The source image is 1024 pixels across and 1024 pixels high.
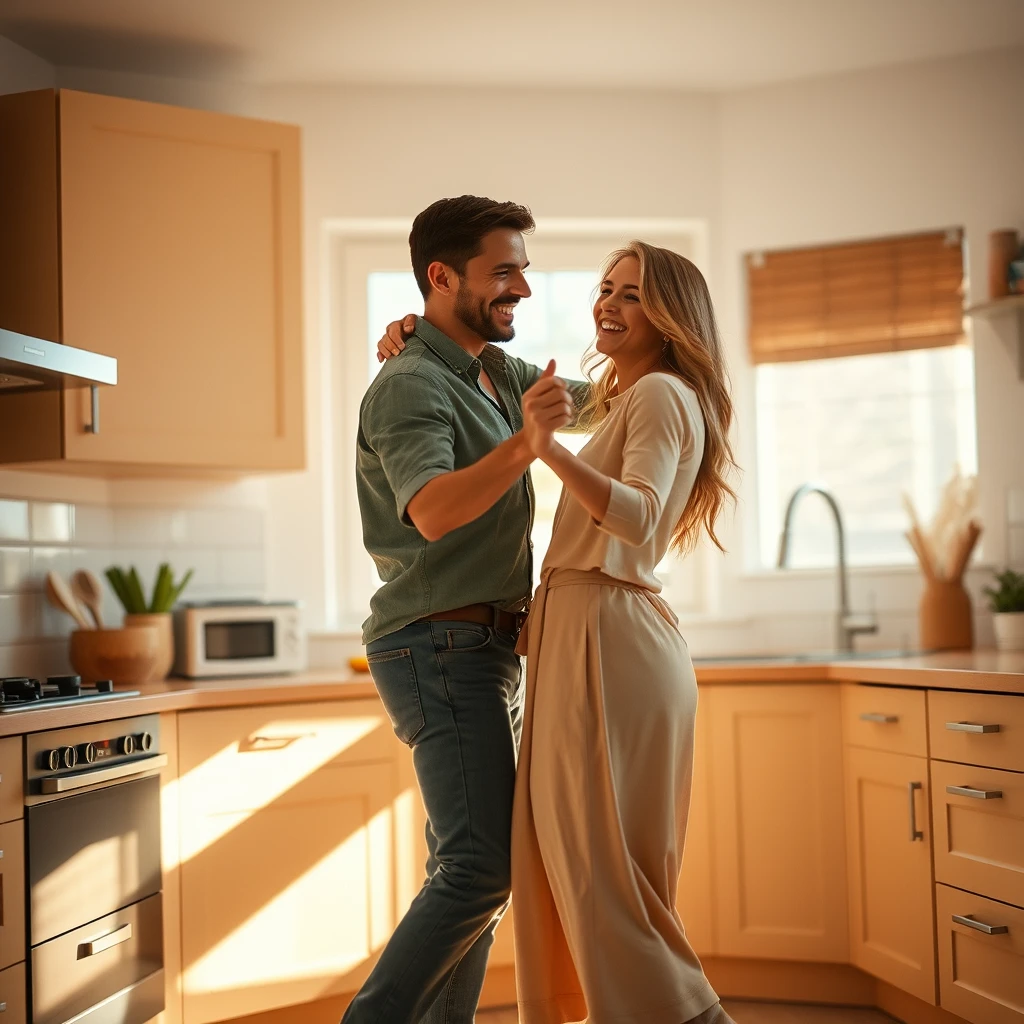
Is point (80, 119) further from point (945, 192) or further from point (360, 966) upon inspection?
point (945, 192)

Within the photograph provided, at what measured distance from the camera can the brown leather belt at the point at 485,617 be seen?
1.93 meters

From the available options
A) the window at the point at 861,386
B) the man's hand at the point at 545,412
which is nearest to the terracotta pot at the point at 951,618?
the window at the point at 861,386

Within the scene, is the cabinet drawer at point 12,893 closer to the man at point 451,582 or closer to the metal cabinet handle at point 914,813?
the man at point 451,582

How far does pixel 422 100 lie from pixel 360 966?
245 centimetres

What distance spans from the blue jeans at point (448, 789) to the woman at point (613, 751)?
50mm

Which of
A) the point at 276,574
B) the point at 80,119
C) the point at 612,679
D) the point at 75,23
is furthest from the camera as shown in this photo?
the point at 276,574

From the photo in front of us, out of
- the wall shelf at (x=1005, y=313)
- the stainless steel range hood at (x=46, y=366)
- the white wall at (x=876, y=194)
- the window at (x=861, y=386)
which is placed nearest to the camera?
the stainless steel range hood at (x=46, y=366)

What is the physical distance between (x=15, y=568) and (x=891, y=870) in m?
2.22

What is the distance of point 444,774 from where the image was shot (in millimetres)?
1874

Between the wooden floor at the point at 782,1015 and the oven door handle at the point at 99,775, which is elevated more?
the oven door handle at the point at 99,775

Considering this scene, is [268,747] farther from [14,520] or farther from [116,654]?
[14,520]

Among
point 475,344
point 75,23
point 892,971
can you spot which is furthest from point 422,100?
point 892,971

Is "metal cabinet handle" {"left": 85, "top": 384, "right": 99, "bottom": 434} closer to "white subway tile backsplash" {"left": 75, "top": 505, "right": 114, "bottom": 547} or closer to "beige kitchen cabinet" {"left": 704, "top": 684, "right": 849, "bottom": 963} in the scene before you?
"white subway tile backsplash" {"left": 75, "top": 505, "right": 114, "bottom": 547}

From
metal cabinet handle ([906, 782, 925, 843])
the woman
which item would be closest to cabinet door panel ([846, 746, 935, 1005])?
metal cabinet handle ([906, 782, 925, 843])
